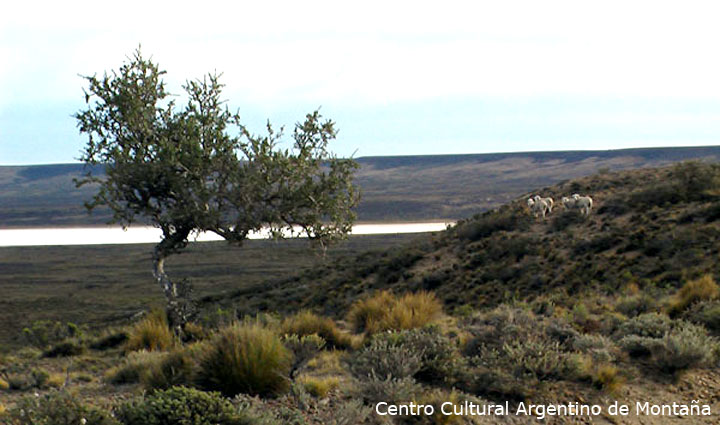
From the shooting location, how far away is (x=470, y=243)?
32.9 meters

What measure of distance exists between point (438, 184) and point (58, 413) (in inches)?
5994

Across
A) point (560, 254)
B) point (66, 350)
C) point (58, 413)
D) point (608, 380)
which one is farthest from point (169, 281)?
point (560, 254)

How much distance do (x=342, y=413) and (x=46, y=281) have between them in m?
47.4

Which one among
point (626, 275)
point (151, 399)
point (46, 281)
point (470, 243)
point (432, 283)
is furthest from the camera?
point (46, 281)

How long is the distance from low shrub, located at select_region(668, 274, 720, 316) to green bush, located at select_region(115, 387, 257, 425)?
382 inches

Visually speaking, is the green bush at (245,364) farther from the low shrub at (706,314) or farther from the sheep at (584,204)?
the sheep at (584,204)

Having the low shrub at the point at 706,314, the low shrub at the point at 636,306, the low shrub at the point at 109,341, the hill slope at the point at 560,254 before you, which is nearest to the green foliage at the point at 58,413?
the low shrub at the point at 706,314

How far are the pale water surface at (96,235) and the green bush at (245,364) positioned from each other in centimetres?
A: 6949

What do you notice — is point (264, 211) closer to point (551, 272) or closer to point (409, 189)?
point (551, 272)

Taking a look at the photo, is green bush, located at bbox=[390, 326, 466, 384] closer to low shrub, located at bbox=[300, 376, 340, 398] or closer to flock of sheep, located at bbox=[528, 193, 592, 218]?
low shrub, located at bbox=[300, 376, 340, 398]

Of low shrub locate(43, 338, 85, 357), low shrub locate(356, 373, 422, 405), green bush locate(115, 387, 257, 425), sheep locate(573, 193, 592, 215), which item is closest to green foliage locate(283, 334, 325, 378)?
low shrub locate(356, 373, 422, 405)

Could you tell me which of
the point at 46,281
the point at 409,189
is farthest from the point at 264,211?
the point at 409,189

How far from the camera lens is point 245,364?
8781mm

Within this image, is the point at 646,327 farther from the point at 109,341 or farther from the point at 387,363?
the point at 109,341
